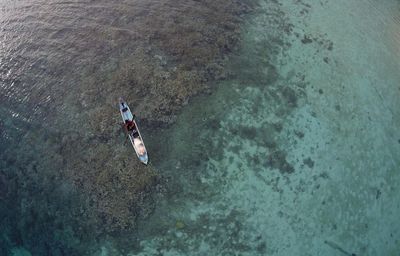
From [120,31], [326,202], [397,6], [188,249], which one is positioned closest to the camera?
[188,249]

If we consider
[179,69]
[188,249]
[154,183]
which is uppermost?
[179,69]

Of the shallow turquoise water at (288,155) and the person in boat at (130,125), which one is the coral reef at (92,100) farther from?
the shallow turquoise water at (288,155)

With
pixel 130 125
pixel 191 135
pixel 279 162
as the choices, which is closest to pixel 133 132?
pixel 130 125

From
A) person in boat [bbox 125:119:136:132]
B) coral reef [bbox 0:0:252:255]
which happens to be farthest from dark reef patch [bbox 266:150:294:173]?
person in boat [bbox 125:119:136:132]

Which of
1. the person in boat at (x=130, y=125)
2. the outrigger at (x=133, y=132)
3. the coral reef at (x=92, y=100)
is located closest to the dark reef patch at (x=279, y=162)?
the coral reef at (x=92, y=100)

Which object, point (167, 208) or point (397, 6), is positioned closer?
point (167, 208)

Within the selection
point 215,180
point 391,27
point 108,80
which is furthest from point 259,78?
point 391,27

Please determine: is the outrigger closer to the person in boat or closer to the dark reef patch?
the person in boat

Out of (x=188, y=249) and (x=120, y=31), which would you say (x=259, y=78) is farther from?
(x=188, y=249)
